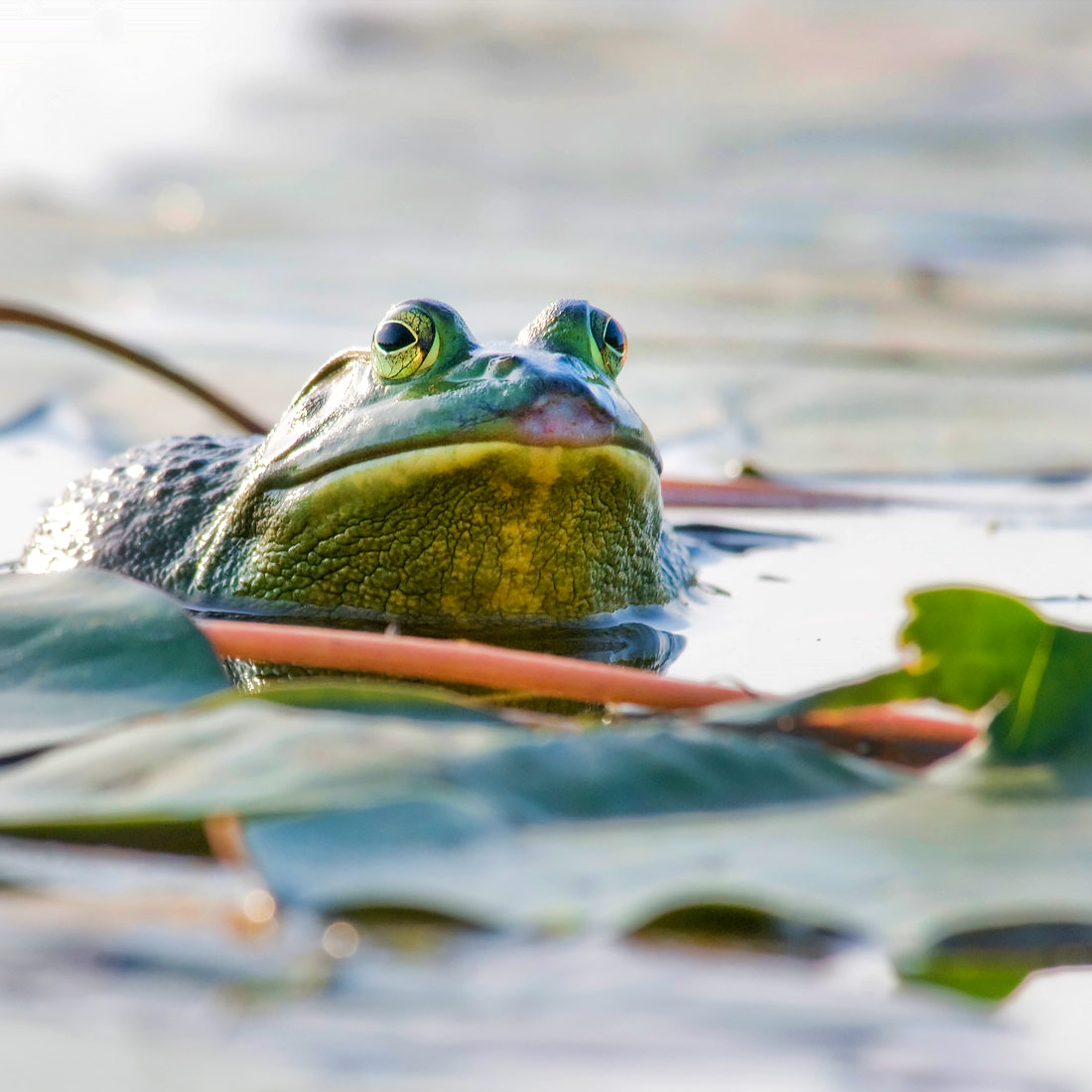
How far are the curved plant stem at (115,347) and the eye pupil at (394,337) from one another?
1614 millimetres

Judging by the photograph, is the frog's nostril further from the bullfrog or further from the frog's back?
the frog's back

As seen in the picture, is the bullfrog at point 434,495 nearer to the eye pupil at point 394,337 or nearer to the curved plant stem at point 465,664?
the eye pupil at point 394,337

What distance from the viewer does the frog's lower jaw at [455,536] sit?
3.40 metres

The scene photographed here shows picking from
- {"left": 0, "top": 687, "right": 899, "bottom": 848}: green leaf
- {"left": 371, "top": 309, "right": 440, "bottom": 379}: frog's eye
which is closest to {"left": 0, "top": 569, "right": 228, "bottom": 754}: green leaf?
{"left": 0, "top": 687, "right": 899, "bottom": 848}: green leaf

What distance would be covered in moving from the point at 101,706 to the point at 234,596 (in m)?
1.66

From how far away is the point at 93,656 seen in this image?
2.32 m

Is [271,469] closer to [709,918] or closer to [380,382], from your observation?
[380,382]

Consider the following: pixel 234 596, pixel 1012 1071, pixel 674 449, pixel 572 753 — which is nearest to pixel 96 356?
pixel 674 449

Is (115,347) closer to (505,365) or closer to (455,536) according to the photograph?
(455,536)

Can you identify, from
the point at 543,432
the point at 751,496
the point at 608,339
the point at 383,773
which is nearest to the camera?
the point at 383,773

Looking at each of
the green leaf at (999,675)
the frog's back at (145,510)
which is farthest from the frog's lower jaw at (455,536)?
the green leaf at (999,675)

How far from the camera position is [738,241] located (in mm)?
13258

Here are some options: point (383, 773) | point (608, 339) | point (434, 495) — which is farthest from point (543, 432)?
point (383, 773)

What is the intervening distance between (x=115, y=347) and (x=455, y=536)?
81.6 inches
